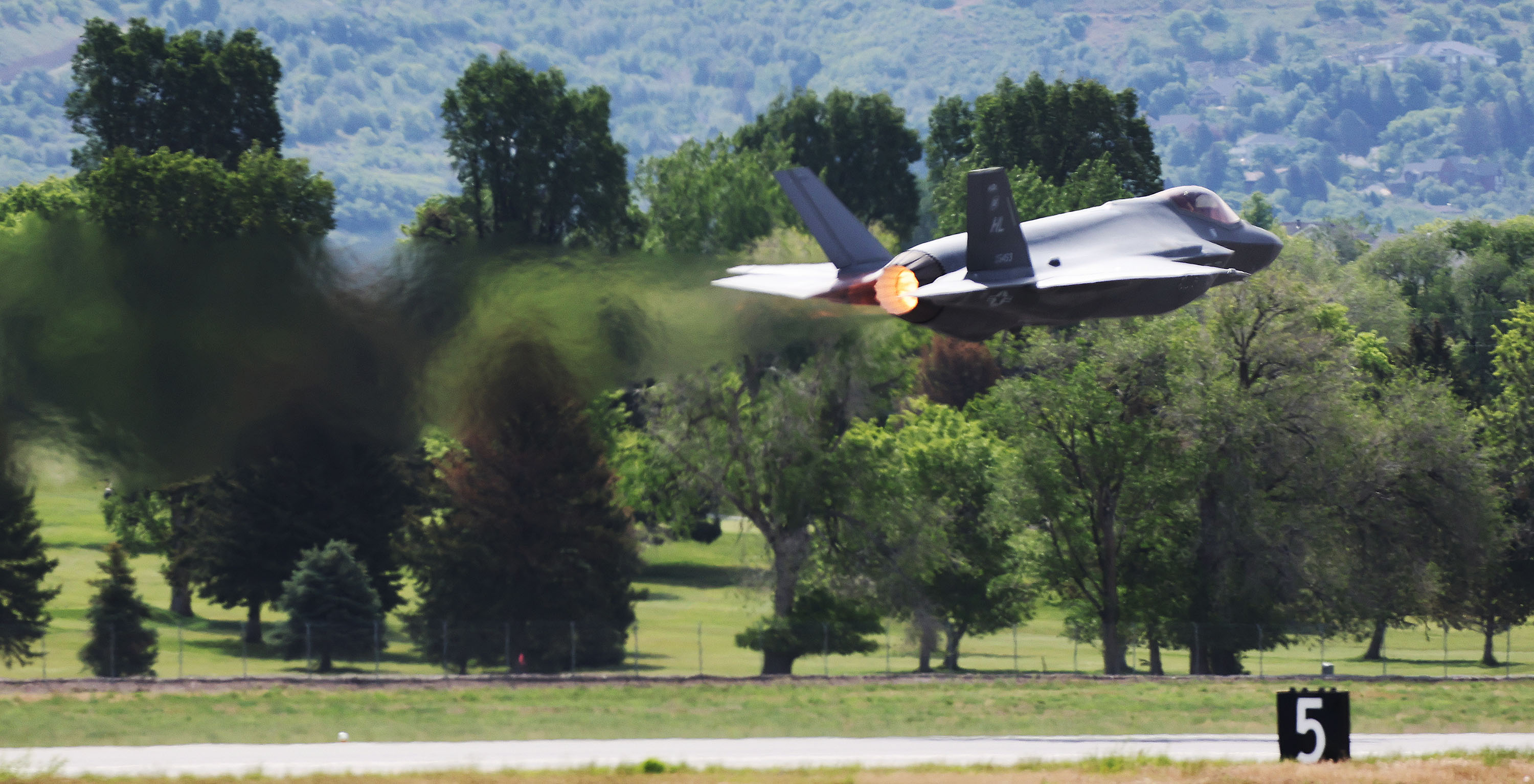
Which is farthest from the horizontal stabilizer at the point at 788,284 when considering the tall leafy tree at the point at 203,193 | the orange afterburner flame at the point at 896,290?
the tall leafy tree at the point at 203,193

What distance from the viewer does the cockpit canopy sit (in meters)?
33.6

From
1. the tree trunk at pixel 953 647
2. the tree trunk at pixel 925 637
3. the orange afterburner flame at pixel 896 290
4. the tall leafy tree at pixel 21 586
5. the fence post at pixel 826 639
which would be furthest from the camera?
the tree trunk at pixel 953 647

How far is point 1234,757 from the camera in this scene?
37844 mm

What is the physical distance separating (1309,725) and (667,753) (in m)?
15.0

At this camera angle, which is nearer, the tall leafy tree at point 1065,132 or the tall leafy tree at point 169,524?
the tall leafy tree at point 169,524

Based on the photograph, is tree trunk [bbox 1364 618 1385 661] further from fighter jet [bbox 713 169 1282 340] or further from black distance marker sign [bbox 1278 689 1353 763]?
fighter jet [bbox 713 169 1282 340]

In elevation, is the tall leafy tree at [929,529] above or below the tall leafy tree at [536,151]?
below

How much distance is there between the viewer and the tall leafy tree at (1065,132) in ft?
327

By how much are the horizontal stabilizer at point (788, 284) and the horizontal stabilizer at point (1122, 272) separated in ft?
14.4

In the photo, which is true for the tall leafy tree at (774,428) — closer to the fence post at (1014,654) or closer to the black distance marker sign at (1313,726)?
the fence post at (1014,654)

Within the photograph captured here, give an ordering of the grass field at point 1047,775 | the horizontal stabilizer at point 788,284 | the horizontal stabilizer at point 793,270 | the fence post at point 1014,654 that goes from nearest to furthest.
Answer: the horizontal stabilizer at point 788,284 → the horizontal stabilizer at point 793,270 → the grass field at point 1047,775 → the fence post at point 1014,654

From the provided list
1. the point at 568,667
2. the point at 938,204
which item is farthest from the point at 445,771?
the point at 938,204

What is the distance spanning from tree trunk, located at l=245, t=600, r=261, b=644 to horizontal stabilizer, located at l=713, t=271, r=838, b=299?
4802 cm

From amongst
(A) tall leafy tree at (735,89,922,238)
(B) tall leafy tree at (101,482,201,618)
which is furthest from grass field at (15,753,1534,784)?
(A) tall leafy tree at (735,89,922,238)
